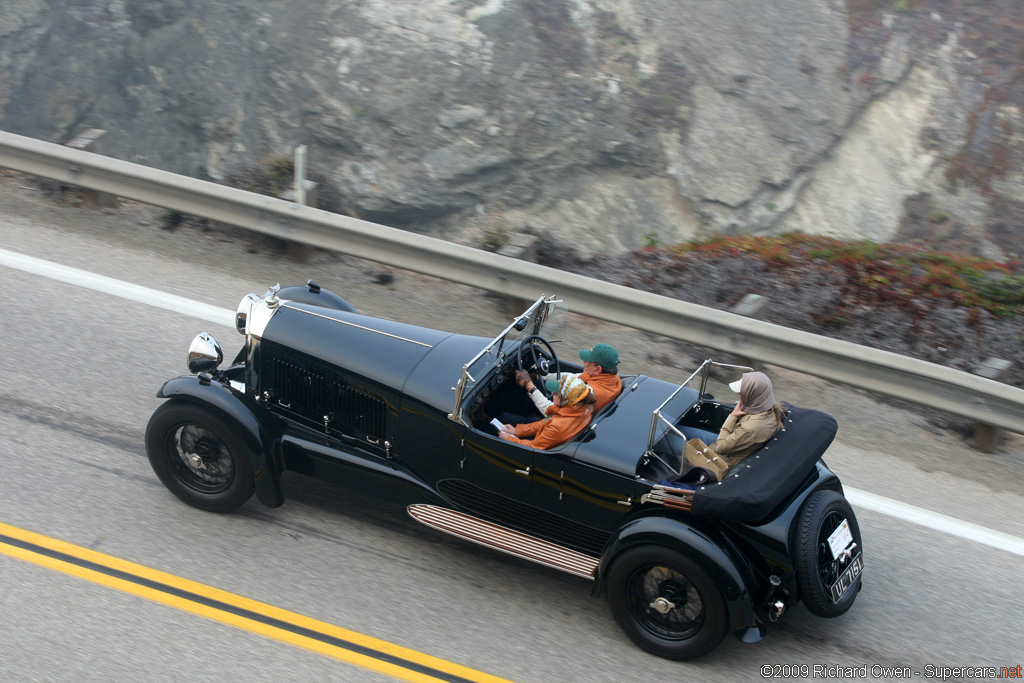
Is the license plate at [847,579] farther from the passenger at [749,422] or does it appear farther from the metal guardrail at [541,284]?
the metal guardrail at [541,284]

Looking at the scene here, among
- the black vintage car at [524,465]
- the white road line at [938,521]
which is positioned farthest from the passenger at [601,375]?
the white road line at [938,521]

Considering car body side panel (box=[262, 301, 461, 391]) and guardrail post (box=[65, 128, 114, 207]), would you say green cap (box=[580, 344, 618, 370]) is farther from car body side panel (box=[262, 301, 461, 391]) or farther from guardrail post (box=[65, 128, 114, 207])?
guardrail post (box=[65, 128, 114, 207])

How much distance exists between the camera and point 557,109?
13.2 m

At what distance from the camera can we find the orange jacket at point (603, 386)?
5.52 meters

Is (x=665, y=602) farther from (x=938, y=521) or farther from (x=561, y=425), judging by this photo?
(x=938, y=521)

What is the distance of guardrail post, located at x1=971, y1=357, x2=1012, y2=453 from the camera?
22.5 feet

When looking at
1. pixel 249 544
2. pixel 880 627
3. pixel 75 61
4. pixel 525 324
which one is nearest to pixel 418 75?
pixel 75 61

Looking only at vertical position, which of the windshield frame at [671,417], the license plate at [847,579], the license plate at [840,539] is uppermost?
the windshield frame at [671,417]

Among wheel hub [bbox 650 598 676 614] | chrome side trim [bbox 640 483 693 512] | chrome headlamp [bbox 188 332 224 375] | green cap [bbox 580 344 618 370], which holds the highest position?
green cap [bbox 580 344 618 370]

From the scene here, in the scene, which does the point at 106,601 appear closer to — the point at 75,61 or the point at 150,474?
the point at 150,474

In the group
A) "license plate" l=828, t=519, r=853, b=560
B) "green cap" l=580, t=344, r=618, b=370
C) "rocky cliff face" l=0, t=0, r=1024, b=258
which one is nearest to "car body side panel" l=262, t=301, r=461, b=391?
"green cap" l=580, t=344, r=618, b=370

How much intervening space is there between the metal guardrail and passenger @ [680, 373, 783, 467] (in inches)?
75.4

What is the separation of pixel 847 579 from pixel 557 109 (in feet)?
30.6

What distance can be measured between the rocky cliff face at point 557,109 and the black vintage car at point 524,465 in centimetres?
673
